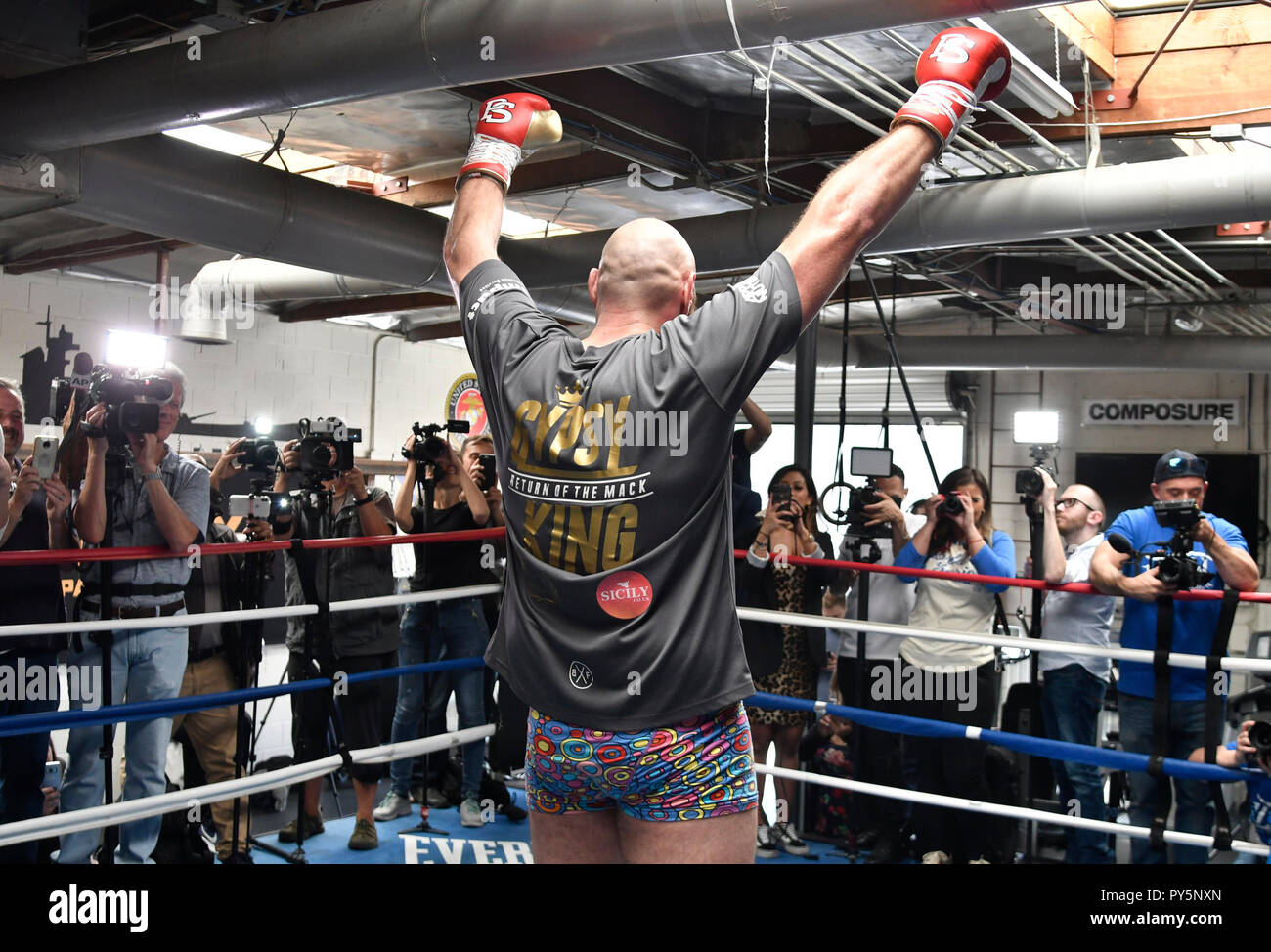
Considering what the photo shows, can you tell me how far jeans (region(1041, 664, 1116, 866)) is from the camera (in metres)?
4.11

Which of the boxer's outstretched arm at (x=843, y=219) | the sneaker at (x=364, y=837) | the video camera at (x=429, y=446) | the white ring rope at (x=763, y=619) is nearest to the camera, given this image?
the boxer's outstretched arm at (x=843, y=219)

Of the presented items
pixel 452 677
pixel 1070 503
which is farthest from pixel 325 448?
pixel 1070 503

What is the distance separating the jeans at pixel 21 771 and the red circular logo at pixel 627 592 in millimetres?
2876

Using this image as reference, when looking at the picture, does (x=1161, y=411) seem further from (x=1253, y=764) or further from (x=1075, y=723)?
(x=1253, y=764)

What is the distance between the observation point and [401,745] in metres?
3.57

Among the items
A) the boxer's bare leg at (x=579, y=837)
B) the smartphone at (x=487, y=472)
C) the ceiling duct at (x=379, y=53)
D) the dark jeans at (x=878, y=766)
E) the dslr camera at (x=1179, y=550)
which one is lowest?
the dark jeans at (x=878, y=766)

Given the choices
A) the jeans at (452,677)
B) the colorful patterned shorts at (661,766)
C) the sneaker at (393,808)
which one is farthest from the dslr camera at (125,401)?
the colorful patterned shorts at (661,766)

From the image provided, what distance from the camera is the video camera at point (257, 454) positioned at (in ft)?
12.7

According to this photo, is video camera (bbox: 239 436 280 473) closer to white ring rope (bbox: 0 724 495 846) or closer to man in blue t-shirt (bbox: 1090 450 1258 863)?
white ring rope (bbox: 0 724 495 846)

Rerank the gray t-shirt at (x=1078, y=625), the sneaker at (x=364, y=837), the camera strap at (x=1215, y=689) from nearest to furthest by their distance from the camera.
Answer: the camera strap at (x=1215, y=689) → the sneaker at (x=364, y=837) → the gray t-shirt at (x=1078, y=625)

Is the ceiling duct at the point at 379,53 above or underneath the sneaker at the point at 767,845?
above

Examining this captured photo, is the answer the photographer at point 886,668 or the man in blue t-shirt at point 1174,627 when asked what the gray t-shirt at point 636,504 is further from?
the photographer at point 886,668

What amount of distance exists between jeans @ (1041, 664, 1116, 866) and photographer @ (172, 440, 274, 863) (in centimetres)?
323
